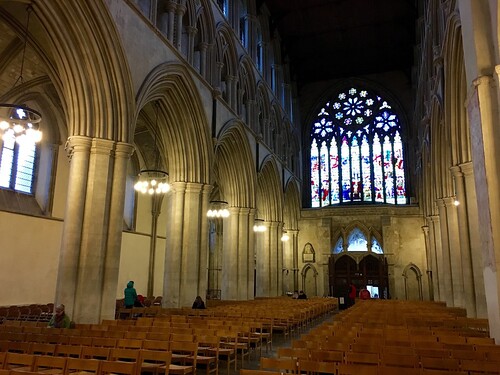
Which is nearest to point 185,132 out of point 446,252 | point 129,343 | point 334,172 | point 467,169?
point 467,169

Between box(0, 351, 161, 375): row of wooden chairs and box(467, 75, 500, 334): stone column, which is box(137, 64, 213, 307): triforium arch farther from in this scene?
box(0, 351, 161, 375): row of wooden chairs

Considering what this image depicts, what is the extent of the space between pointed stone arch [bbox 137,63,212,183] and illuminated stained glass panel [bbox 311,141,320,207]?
17533 mm

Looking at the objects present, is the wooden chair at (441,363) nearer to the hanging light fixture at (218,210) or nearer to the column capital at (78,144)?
the column capital at (78,144)

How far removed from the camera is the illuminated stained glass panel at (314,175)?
32531 millimetres

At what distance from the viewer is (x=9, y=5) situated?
11.3m

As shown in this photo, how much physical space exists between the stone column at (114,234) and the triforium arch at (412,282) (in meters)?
22.6

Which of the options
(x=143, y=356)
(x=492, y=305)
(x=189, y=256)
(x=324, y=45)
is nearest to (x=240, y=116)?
(x=189, y=256)

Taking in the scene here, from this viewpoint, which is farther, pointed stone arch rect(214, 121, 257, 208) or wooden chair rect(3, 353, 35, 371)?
pointed stone arch rect(214, 121, 257, 208)

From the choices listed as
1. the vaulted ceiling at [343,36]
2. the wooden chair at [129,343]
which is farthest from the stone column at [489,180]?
the vaulted ceiling at [343,36]

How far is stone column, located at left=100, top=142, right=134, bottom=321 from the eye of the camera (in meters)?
10.4

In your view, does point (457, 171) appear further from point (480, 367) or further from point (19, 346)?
point (19, 346)

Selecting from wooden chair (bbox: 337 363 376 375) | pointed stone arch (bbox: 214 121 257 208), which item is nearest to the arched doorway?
pointed stone arch (bbox: 214 121 257 208)

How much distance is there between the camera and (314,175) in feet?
108

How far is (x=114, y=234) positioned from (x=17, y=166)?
24.9ft
